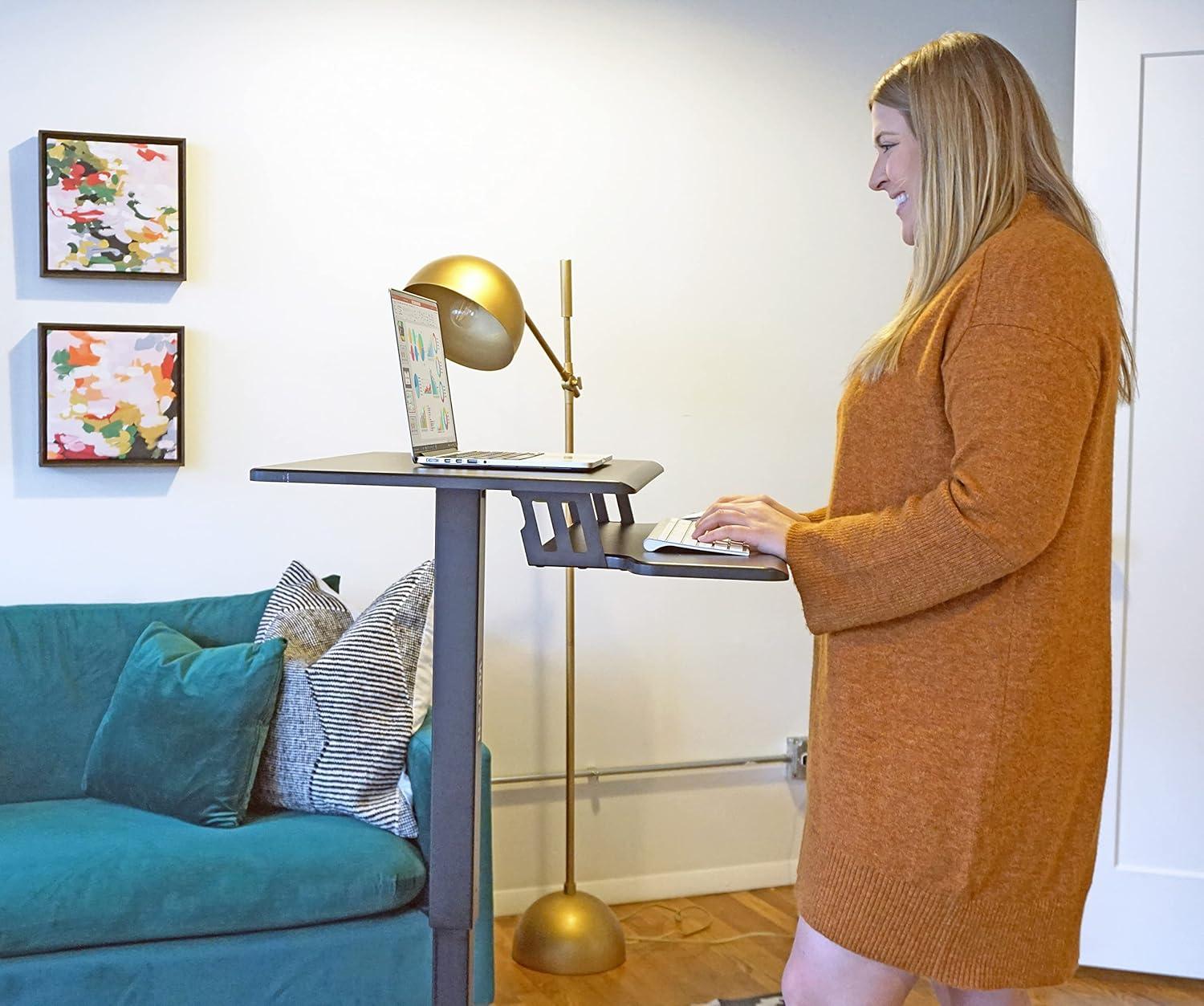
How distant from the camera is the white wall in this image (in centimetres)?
287

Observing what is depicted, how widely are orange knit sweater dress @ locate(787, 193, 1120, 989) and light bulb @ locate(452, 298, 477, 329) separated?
2.46 feet

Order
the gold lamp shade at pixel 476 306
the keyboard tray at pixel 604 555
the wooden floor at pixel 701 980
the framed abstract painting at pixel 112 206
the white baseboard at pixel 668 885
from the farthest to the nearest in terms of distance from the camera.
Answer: the white baseboard at pixel 668 885
the framed abstract painting at pixel 112 206
the wooden floor at pixel 701 980
the gold lamp shade at pixel 476 306
the keyboard tray at pixel 604 555

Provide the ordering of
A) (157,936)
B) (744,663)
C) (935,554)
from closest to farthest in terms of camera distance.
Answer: (935,554), (157,936), (744,663)

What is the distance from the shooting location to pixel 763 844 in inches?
132

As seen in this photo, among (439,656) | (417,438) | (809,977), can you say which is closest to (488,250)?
(417,438)

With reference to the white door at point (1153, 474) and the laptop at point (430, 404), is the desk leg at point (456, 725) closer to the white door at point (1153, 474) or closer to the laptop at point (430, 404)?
the laptop at point (430, 404)

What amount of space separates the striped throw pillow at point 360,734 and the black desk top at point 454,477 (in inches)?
46.9

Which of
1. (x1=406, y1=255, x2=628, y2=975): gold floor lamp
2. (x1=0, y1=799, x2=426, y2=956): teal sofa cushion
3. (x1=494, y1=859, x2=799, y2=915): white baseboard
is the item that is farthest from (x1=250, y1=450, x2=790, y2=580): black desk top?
(x1=494, y1=859, x2=799, y2=915): white baseboard

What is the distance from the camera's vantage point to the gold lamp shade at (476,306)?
6.21ft

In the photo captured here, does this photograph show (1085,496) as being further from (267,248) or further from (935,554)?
(267,248)

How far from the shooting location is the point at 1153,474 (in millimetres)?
2699

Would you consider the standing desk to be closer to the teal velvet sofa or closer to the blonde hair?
the blonde hair

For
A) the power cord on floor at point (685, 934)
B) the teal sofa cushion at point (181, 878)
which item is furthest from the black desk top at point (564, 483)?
the power cord on floor at point (685, 934)

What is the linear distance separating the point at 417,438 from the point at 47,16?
1.91 metres
